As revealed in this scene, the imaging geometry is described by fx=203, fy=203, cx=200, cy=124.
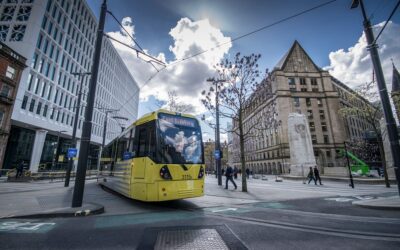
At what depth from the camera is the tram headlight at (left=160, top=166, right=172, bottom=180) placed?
6.84m

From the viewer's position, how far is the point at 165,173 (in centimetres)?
689

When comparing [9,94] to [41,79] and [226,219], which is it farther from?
[226,219]

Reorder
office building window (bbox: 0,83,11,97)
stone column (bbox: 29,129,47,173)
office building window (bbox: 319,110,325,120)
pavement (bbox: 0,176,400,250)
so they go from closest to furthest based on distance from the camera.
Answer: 1. pavement (bbox: 0,176,400,250)
2. office building window (bbox: 0,83,11,97)
3. stone column (bbox: 29,129,47,173)
4. office building window (bbox: 319,110,325,120)

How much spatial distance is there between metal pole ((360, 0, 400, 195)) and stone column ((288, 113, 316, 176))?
822 inches

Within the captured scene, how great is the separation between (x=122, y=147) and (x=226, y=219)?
20.5 feet

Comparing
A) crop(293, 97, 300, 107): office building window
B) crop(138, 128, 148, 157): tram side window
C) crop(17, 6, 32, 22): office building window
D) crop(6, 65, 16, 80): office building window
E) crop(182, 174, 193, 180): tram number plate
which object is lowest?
crop(182, 174, 193, 180): tram number plate

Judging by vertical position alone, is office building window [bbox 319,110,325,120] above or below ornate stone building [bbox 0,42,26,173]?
above

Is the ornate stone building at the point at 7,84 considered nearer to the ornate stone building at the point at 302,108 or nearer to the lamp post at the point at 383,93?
the lamp post at the point at 383,93

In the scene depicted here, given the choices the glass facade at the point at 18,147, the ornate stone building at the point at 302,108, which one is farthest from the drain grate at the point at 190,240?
the ornate stone building at the point at 302,108

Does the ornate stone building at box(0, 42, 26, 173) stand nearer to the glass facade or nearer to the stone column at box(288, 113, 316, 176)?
the glass facade

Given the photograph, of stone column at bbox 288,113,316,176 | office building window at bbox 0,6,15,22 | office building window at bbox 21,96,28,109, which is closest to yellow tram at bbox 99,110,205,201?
stone column at bbox 288,113,316,176

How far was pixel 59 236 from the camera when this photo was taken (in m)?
4.35

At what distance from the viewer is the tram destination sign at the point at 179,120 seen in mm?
7699

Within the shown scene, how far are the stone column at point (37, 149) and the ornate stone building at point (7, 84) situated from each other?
5.68m
